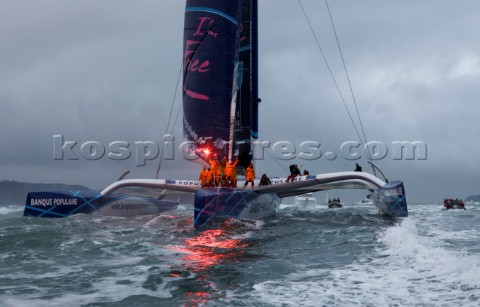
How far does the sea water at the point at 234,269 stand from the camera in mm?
4043

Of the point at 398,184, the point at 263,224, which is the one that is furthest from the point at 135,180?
the point at 398,184

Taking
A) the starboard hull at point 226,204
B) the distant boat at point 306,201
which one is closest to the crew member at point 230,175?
the starboard hull at point 226,204

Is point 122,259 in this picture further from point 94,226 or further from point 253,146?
point 253,146

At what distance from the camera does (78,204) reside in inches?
490

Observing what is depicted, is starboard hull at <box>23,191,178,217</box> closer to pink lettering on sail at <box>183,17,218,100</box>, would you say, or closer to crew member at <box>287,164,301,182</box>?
pink lettering on sail at <box>183,17,218,100</box>

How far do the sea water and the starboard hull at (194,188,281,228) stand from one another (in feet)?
2.74

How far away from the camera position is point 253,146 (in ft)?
48.4

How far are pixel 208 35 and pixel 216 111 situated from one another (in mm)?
2409

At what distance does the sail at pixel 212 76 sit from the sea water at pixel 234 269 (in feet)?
13.8

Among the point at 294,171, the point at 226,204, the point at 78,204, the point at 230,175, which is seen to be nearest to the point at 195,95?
the point at 230,175

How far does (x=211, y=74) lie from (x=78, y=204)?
5245 mm

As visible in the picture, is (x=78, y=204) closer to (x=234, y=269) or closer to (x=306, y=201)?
(x=234, y=269)

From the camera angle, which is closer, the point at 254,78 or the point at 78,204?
the point at 78,204

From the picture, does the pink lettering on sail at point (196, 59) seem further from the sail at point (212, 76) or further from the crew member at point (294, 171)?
the crew member at point (294, 171)
